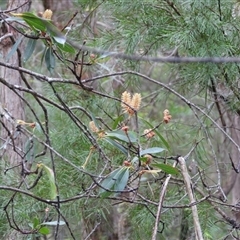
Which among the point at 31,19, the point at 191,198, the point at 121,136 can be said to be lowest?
the point at 191,198

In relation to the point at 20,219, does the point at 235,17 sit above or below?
above

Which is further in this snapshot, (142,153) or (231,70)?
(231,70)

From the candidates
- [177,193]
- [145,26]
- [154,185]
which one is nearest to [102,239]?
[154,185]

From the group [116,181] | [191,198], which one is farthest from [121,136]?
[191,198]

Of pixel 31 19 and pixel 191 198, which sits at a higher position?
pixel 31 19

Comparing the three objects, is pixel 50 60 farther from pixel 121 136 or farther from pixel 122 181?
pixel 122 181

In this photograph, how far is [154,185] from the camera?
97.5 inches

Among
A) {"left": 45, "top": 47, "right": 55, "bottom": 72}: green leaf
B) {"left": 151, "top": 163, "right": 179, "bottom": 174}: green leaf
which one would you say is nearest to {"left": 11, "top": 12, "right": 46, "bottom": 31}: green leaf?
{"left": 45, "top": 47, "right": 55, "bottom": 72}: green leaf

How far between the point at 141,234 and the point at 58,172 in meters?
0.44

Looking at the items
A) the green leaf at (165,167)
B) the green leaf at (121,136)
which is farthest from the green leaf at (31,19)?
the green leaf at (165,167)

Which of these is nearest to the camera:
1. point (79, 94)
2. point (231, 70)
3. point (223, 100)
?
point (231, 70)

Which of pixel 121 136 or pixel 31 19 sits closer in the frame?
pixel 31 19

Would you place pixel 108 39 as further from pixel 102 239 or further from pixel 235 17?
pixel 102 239

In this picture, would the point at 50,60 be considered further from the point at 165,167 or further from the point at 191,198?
the point at 191,198
